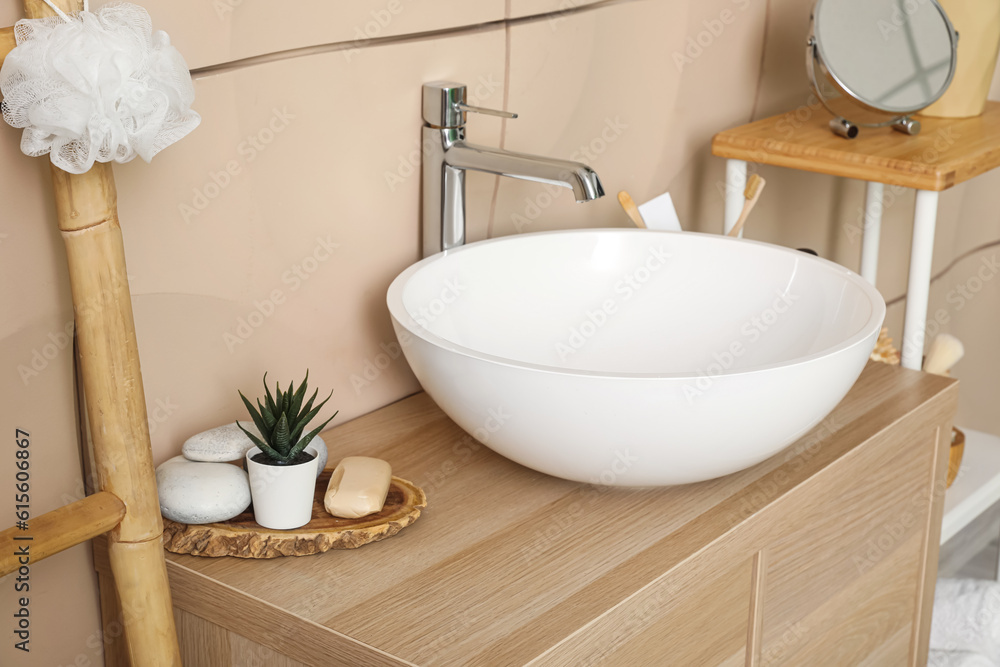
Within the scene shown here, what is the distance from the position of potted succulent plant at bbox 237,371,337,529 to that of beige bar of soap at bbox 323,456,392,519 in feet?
0.08

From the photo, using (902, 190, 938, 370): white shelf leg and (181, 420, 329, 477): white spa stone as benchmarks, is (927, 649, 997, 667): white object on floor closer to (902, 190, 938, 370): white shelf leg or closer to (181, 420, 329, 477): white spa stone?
(902, 190, 938, 370): white shelf leg

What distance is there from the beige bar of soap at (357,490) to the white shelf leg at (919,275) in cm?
76

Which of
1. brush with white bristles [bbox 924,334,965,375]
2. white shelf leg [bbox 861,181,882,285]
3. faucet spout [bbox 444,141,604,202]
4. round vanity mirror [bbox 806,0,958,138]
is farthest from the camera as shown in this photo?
white shelf leg [bbox 861,181,882,285]

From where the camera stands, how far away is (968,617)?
66.8 inches

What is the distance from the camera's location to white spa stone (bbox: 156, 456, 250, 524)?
80 cm

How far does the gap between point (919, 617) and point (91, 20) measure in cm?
112

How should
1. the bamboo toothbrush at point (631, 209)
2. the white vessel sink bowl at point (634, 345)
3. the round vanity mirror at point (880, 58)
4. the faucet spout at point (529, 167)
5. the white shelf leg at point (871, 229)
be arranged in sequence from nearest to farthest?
the white vessel sink bowl at point (634, 345) → the faucet spout at point (529, 167) → the bamboo toothbrush at point (631, 209) → the round vanity mirror at point (880, 58) → the white shelf leg at point (871, 229)

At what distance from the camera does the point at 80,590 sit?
0.86 metres

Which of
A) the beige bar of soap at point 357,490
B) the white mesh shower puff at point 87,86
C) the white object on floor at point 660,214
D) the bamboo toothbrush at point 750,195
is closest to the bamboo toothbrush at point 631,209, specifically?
the white object on floor at point 660,214

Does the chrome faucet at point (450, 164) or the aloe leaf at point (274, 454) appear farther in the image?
the chrome faucet at point (450, 164)

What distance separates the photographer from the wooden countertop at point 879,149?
1245 mm

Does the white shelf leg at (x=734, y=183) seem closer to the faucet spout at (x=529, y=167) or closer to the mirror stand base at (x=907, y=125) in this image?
the mirror stand base at (x=907, y=125)

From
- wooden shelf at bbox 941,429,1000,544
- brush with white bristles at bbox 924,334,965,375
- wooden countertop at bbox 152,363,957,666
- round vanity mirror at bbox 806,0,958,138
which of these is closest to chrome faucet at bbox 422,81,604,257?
wooden countertop at bbox 152,363,957,666

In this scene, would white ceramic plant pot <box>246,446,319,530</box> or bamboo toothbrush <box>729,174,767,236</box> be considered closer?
white ceramic plant pot <box>246,446,319,530</box>
